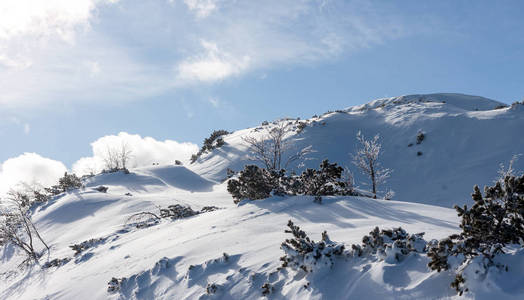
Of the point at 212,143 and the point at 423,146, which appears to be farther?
the point at 212,143

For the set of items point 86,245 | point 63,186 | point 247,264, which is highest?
point 63,186

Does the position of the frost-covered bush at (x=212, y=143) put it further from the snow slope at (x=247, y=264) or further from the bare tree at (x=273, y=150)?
the snow slope at (x=247, y=264)

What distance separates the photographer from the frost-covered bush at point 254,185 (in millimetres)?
8820

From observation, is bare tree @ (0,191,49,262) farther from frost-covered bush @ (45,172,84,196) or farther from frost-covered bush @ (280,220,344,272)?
frost-covered bush @ (280,220,344,272)

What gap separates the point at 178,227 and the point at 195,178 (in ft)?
55.8

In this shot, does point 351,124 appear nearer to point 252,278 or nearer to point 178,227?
point 178,227

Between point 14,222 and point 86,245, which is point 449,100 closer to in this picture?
point 86,245

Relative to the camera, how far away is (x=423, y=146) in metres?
22.9

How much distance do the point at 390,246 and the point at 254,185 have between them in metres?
5.87

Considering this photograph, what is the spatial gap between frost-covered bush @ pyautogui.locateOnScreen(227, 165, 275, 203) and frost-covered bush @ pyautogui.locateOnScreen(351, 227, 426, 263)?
202 inches

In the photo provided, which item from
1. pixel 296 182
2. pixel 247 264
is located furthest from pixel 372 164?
pixel 247 264

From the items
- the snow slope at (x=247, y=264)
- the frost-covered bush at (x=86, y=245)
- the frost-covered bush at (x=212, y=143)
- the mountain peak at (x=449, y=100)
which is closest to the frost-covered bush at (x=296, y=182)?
the snow slope at (x=247, y=264)

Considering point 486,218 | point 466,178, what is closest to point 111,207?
point 486,218

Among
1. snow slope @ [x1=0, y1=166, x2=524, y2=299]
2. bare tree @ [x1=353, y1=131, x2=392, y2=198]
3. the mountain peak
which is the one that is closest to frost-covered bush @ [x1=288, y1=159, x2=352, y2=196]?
snow slope @ [x1=0, y1=166, x2=524, y2=299]
